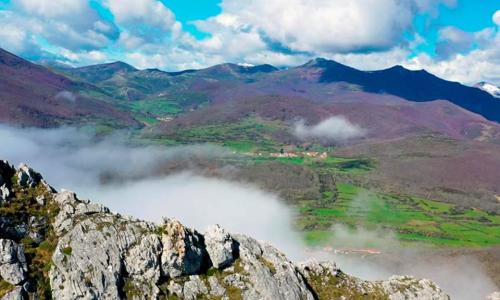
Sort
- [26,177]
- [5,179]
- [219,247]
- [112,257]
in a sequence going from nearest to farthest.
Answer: [112,257] < [5,179] < [26,177] < [219,247]

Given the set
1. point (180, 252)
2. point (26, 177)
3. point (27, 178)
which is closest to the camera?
point (180, 252)

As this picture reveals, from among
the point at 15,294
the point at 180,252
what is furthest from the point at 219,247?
the point at 15,294

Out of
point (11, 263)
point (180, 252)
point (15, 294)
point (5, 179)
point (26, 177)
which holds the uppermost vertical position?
point (26, 177)

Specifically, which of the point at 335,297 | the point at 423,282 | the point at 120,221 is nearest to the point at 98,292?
the point at 120,221

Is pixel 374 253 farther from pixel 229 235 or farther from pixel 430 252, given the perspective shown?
pixel 229 235

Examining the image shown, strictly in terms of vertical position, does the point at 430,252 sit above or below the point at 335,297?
below

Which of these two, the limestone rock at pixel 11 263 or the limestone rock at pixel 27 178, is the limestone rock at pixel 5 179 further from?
the limestone rock at pixel 11 263

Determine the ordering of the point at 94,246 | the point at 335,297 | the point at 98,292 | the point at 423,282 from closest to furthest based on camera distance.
A: the point at 98,292 < the point at 94,246 < the point at 335,297 < the point at 423,282

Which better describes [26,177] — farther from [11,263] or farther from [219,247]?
[219,247]
